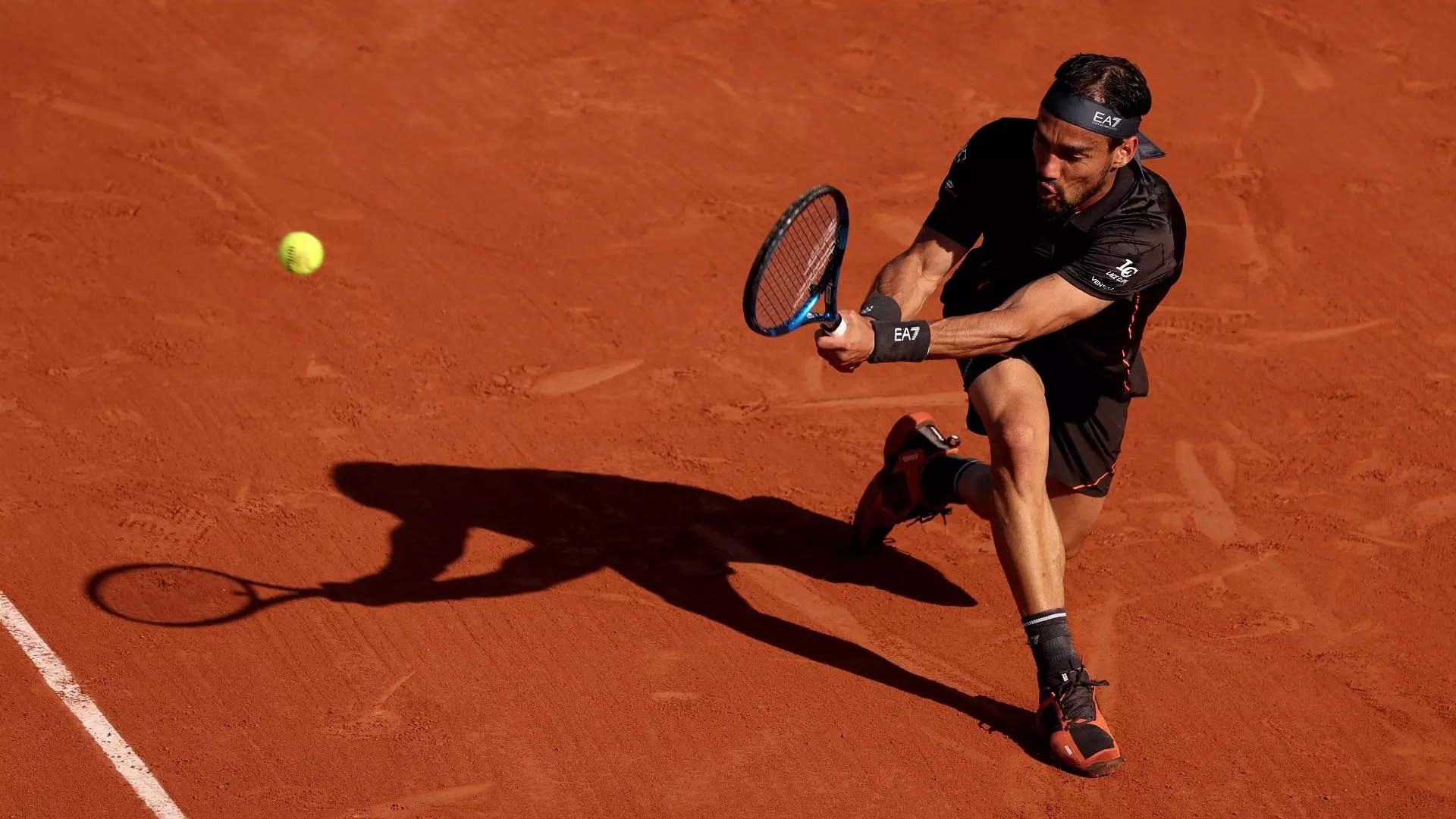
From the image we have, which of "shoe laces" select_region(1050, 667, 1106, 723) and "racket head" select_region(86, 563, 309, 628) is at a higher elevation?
"racket head" select_region(86, 563, 309, 628)

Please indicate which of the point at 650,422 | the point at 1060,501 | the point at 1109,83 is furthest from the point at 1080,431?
the point at 650,422

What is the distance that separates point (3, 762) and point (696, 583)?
243cm

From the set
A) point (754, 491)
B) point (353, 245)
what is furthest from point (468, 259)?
point (754, 491)

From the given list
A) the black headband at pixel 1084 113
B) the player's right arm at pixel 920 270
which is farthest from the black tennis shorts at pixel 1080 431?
the black headband at pixel 1084 113

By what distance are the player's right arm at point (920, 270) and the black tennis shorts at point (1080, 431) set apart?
29 cm

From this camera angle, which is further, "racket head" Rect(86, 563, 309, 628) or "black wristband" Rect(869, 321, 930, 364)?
"racket head" Rect(86, 563, 309, 628)

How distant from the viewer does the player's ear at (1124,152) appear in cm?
500

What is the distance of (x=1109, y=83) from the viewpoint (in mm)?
4867

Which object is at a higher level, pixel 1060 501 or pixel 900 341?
pixel 900 341

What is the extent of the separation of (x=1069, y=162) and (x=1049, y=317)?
1.64 feet

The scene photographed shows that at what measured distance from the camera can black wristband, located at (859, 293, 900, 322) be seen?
484cm

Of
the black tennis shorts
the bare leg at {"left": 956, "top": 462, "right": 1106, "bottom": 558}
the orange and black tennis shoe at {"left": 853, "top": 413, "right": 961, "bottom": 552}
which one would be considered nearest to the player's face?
the black tennis shorts

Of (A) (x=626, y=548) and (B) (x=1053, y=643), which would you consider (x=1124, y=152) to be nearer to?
(B) (x=1053, y=643)

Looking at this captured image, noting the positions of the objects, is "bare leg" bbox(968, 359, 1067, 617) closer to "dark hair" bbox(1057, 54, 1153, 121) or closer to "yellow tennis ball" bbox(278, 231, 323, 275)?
"dark hair" bbox(1057, 54, 1153, 121)
